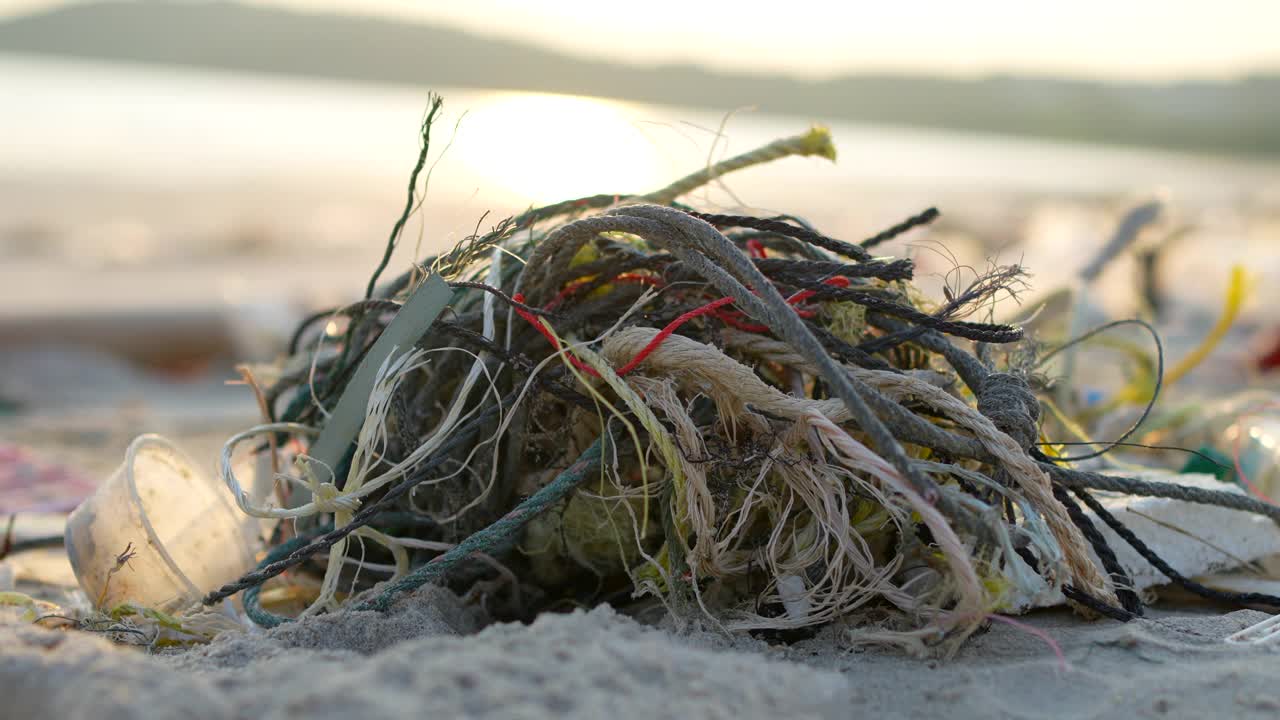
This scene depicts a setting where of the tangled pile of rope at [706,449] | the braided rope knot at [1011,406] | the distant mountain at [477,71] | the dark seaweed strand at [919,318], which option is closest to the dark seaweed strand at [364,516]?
the tangled pile of rope at [706,449]

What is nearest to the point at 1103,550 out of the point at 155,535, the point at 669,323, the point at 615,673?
the point at 669,323

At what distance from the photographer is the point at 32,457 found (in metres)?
3.40

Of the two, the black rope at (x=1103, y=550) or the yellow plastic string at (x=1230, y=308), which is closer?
the black rope at (x=1103, y=550)

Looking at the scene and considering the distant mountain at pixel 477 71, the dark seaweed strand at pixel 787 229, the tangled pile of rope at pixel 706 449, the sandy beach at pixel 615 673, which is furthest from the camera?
the distant mountain at pixel 477 71

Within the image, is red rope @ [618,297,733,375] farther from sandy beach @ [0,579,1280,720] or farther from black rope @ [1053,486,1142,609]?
black rope @ [1053,486,1142,609]

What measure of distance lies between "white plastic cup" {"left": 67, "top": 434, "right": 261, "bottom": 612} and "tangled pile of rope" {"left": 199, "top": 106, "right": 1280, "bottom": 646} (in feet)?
0.41

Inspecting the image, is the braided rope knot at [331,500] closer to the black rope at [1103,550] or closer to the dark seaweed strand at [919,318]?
the dark seaweed strand at [919,318]

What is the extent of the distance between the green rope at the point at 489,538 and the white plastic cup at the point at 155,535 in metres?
0.41

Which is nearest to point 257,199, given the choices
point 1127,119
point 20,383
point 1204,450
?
point 20,383

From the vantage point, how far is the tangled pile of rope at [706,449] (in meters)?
1.43

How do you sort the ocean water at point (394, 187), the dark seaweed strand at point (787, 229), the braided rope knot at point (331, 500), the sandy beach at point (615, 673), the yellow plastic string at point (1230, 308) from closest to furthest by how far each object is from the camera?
the sandy beach at point (615, 673) → the braided rope knot at point (331, 500) → the dark seaweed strand at point (787, 229) → the yellow plastic string at point (1230, 308) → the ocean water at point (394, 187)

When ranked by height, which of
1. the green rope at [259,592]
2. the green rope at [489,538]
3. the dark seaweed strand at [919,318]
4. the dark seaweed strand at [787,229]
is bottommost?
the green rope at [259,592]

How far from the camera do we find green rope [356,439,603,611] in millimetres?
1536

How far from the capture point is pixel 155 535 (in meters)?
1.67
